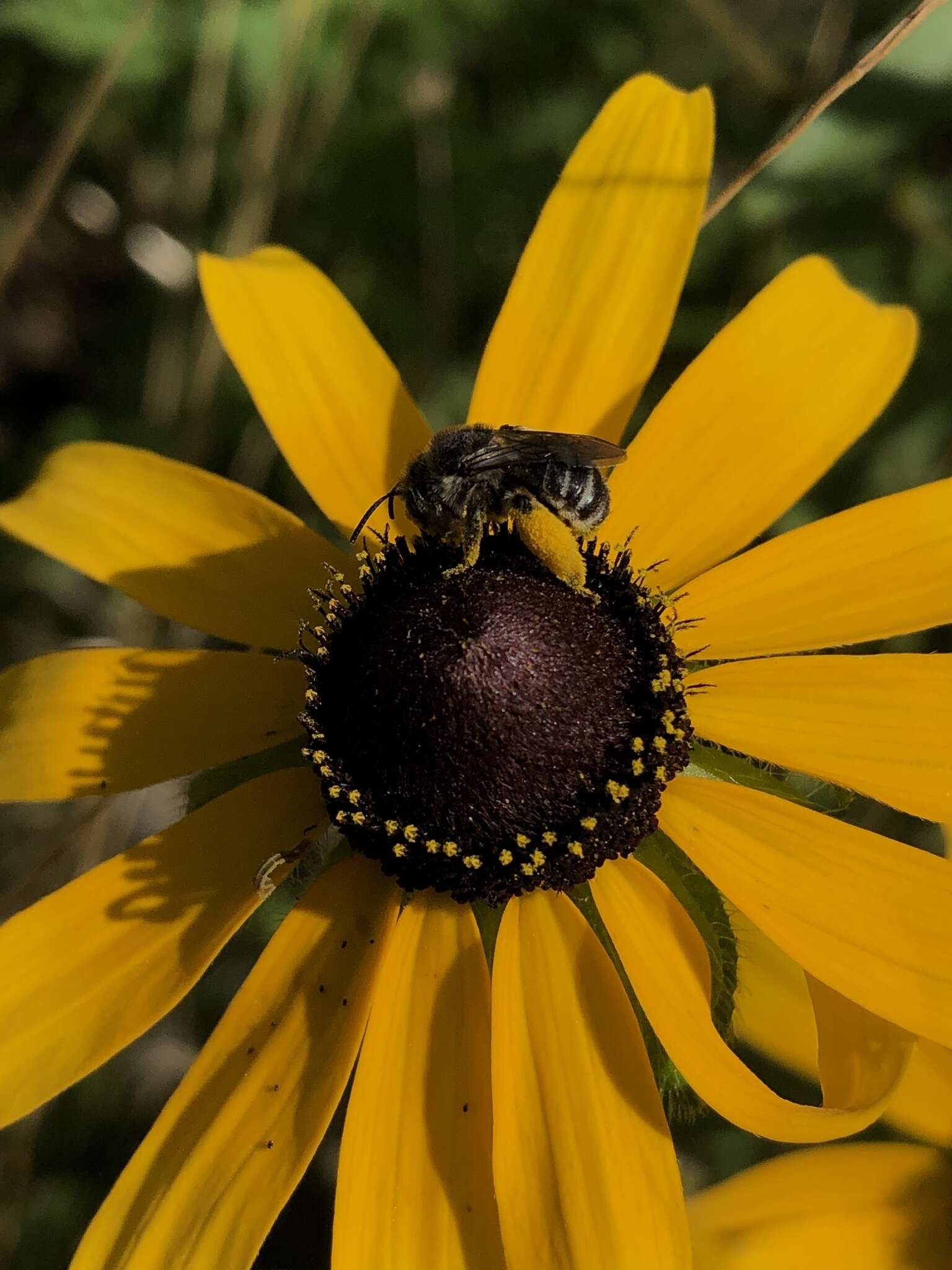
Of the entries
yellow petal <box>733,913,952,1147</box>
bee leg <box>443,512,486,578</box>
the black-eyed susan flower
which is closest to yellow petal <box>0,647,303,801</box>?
the black-eyed susan flower

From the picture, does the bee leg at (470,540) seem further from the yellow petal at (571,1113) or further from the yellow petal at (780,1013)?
the yellow petal at (780,1013)

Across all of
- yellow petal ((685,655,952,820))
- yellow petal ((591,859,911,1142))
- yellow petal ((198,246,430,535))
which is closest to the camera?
yellow petal ((591,859,911,1142))

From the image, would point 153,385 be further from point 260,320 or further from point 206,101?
point 260,320

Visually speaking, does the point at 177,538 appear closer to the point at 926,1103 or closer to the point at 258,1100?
the point at 258,1100

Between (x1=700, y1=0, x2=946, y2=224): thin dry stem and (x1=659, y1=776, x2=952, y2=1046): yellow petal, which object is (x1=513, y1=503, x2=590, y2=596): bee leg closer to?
(x1=659, y1=776, x2=952, y2=1046): yellow petal

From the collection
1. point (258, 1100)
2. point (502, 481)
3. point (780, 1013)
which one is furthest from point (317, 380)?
point (780, 1013)
